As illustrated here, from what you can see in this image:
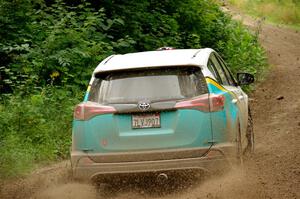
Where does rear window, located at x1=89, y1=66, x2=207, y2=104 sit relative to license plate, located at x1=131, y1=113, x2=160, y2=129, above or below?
above

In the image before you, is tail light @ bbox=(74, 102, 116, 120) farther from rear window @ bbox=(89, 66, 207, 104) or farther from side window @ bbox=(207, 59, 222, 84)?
side window @ bbox=(207, 59, 222, 84)

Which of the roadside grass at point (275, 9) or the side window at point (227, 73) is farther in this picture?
the roadside grass at point (275, 9)

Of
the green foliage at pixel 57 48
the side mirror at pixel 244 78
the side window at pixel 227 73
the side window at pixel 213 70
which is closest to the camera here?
the side window at pixel 213 70

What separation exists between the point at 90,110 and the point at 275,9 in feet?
114

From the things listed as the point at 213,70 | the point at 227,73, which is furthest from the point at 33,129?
the point at 213,70

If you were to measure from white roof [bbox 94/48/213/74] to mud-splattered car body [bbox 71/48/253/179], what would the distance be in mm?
12

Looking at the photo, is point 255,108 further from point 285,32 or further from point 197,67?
point 285,32

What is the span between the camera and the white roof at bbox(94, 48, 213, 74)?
715 cm

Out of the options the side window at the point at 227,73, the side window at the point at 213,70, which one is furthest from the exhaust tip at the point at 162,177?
the side window at the point at 227,73

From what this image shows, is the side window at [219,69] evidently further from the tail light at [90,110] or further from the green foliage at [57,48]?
the green foliage at [57,48]

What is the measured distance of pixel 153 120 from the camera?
6.89 meters

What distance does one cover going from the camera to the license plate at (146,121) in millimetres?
6887

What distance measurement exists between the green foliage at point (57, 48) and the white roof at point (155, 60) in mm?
2475

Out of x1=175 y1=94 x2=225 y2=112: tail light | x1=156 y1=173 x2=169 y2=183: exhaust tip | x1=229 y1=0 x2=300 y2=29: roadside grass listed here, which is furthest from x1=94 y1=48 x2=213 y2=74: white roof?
x1=229 y1=0 x2=300 y2=29: roadside grass
